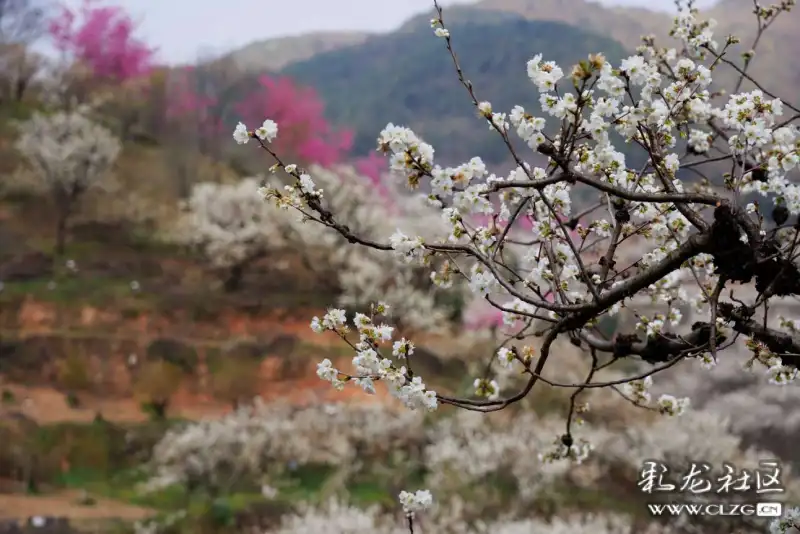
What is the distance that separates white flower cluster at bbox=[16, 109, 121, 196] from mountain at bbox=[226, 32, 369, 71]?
2.00 ft

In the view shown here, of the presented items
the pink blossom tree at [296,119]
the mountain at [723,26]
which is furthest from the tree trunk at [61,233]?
the mountain at [723,26]

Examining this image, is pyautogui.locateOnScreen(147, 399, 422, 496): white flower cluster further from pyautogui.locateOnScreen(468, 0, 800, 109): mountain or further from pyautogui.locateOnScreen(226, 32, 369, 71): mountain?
pyautogui.locateOnScreen(468, 0, 800, 109): mountain

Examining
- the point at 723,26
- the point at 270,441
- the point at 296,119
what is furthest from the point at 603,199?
the point at 296,119

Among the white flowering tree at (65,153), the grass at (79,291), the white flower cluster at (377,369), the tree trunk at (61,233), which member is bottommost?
the white flower cluster at (377,369)

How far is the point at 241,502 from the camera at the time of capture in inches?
84.8

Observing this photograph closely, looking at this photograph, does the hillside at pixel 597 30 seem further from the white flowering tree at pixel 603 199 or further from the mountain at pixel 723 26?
the white flowering tree at pixel 603 199

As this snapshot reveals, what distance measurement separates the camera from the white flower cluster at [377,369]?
872mm

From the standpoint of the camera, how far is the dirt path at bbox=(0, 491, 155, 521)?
209 cm

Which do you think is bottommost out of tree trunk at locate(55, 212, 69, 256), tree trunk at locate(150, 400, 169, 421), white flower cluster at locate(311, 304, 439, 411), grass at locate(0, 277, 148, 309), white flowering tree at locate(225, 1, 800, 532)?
white flower cluster at locate(311, 304, 439, 411)

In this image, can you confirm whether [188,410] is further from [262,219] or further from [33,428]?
[262,219]

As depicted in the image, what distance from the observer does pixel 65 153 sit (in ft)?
8.53

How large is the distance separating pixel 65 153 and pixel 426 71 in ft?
4.80

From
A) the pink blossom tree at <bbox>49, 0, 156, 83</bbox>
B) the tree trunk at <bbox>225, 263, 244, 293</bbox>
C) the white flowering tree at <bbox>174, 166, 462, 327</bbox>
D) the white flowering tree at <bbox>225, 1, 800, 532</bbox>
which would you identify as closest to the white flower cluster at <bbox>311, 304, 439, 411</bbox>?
the white flowering tree at <bbox>225, 1, 800, 532</bbox>

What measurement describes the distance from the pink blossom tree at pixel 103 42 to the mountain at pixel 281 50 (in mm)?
373
